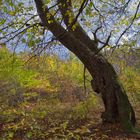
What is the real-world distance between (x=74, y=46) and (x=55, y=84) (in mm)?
7002

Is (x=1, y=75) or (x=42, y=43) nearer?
(x=42, y=43)

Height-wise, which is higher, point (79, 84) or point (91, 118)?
point (79, 84)

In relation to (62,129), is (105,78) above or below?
above

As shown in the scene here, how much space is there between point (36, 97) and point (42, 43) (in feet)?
25.9

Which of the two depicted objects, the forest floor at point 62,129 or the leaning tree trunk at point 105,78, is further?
the leaning tree trunk at point 105,78

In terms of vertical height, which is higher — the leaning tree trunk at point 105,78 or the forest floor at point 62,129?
the leaning tree trunk at point 105,78

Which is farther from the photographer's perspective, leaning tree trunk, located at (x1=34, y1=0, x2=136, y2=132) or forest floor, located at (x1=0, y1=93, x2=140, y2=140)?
leaning tree trunk, located at (x1=34, y1=0, x2=136, y2=132)

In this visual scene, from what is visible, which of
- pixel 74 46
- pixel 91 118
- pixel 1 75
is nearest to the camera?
pixel 74 46

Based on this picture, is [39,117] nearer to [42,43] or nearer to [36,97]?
[42,43]

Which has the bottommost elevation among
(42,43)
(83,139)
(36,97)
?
(83,139)

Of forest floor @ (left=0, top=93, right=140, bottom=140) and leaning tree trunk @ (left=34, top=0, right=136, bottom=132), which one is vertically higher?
leaning tree trunk @ (left=34, top=0, right=136, bottom=132)

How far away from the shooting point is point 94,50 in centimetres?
908

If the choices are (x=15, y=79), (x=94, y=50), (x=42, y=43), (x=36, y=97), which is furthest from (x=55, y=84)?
(x=42, y=43)

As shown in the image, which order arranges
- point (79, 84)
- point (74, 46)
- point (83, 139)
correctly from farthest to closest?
point (79, 84) → point (74, 46) → point (83, 139)
